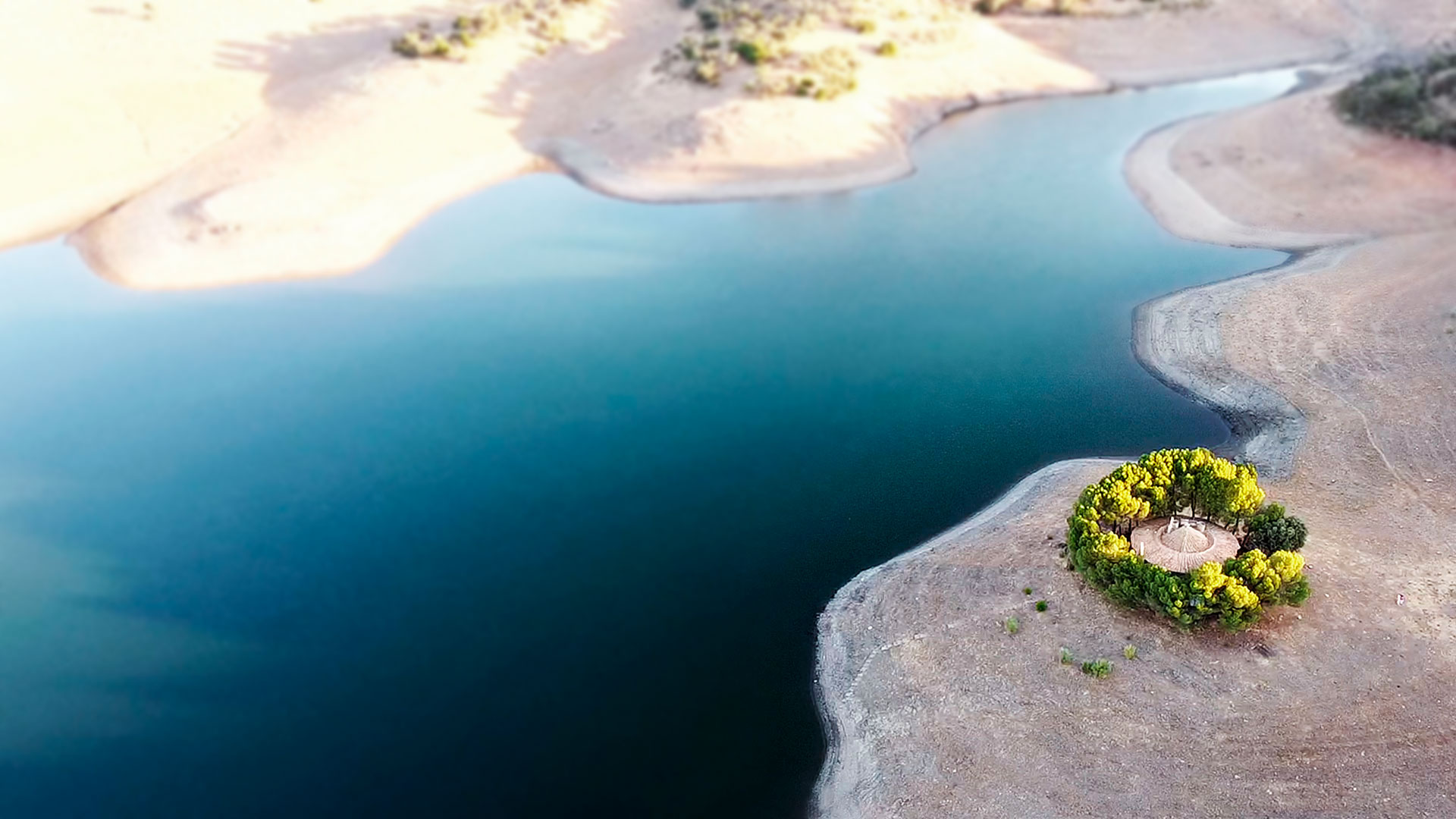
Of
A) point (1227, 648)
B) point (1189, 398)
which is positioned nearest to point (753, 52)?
point (1189, 398)

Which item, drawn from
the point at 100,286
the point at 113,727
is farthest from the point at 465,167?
the point at 113,727

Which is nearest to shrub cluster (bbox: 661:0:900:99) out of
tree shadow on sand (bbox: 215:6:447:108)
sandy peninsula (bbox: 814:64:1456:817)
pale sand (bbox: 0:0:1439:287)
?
pale sand (bbox: 0:0:1439:287)

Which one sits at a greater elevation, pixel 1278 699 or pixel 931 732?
pixel 1278 699

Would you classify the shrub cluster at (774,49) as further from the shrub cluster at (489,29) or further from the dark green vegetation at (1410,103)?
the dark green vegetation at (1410,103)

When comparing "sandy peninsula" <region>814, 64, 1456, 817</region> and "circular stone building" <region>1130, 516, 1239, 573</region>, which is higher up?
"circular stone building" <region>1130, 516, 1239, 573</region>

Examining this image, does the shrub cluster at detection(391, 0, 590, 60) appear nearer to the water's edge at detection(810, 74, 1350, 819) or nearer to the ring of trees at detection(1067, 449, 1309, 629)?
the water's edge at detection(810, 74, 1350, 819)

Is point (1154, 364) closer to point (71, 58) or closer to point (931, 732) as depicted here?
point (931, 732)
